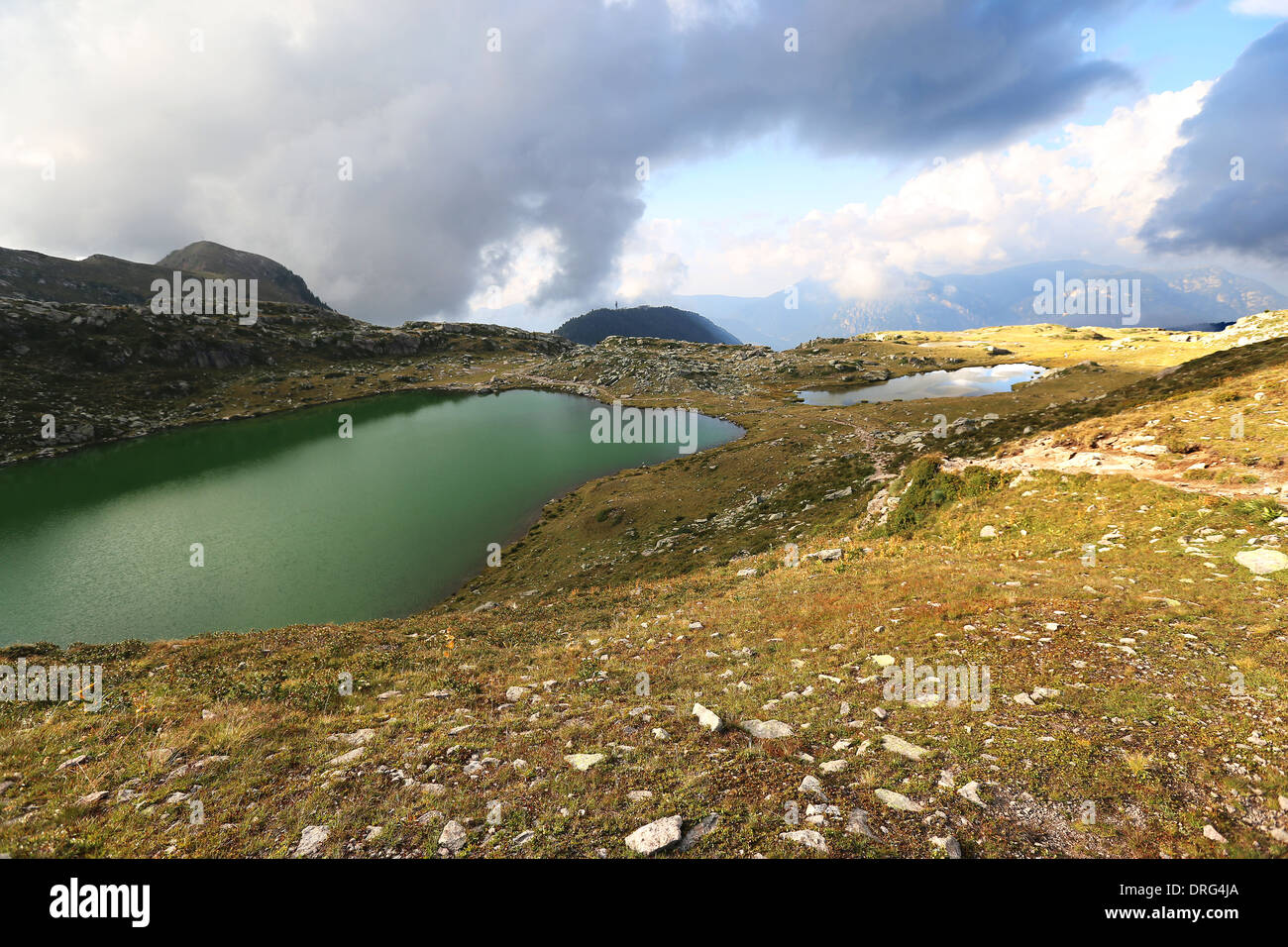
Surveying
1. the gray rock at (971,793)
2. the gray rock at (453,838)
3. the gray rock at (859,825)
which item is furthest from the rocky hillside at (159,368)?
the gray rock at (971,793)

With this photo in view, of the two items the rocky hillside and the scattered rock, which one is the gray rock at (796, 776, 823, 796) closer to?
the scattered rock

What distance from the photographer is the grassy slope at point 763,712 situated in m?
6.11

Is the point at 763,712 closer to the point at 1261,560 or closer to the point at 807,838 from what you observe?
the point at 807,838

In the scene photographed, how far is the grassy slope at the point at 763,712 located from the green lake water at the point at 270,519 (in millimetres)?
17709

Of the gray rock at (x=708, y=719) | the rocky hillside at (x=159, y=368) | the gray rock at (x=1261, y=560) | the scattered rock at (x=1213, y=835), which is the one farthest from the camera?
the rocky hillside at (x=159, y=368)

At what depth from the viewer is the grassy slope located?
241 inches

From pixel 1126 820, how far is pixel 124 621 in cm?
4638

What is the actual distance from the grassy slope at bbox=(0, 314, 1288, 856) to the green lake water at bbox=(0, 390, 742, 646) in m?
17.7

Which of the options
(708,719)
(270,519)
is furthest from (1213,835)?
(270,519)

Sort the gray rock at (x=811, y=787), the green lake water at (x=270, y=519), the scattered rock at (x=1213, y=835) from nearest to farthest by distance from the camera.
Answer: the scattered rock at (x=1213, y=835) → the gray rock at (x=811, y=787) → the green lake water at (x=270, y=519)

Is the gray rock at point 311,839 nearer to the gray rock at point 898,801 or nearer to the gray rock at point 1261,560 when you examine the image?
the gray rock at point 898,801

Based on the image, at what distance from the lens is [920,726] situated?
8164 mm

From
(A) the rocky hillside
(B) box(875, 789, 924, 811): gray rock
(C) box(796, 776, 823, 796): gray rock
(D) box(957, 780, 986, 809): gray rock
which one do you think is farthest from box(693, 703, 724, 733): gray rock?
(A) the rocky hillside
